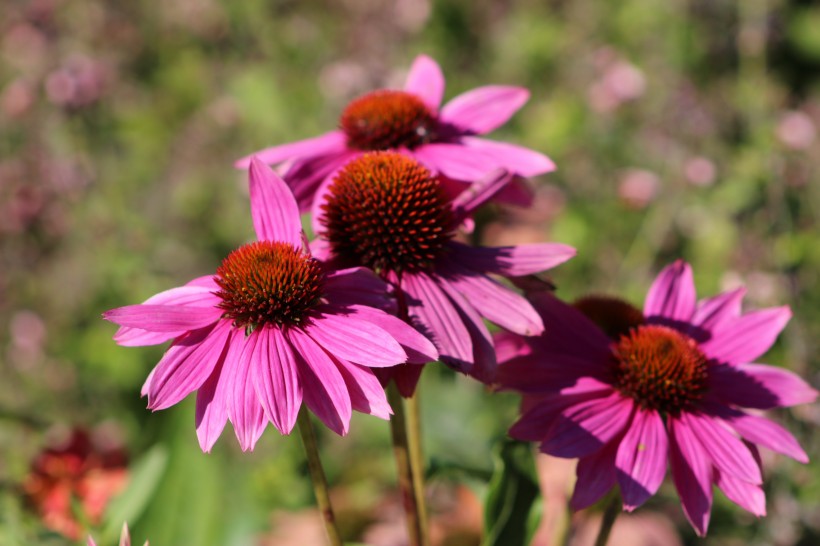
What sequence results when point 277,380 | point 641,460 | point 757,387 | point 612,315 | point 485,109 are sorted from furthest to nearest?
point 485,109
point 612,315
point 757,387
point 641,460
point 277,380

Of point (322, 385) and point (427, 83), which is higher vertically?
point (427, 83)

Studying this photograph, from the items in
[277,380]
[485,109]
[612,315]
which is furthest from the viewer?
[485,109]

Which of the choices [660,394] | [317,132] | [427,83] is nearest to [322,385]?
[660,394]

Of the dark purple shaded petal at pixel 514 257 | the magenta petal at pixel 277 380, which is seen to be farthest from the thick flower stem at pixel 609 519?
the magenta petal at pixel 277 380

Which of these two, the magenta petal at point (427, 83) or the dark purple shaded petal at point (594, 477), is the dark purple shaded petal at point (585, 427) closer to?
the dark purple shaded petal at point (594, 477)

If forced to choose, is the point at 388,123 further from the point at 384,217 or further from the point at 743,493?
the point at 743,493

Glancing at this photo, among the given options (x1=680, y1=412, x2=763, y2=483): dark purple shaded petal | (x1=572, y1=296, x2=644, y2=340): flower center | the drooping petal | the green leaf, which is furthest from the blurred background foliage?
the drooping petal

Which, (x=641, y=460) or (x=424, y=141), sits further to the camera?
(x=424, y=141)
